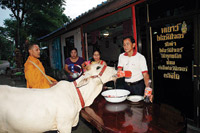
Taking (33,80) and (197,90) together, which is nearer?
(33,80)

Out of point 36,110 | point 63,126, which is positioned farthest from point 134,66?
point 36,110

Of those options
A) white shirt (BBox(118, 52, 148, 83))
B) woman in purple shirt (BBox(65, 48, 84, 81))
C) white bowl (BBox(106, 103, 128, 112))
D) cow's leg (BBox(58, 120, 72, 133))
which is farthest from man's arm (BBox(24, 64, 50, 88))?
white shirt (BBox(118, 52, 148, 83))

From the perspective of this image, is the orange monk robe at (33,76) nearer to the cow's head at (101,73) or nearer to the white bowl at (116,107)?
the cow's head at (101,73)

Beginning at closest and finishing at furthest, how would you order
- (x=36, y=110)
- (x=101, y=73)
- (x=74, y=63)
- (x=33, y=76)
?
(x=36, y=110), (x=101, y=73), (x=33, y=76), (x=74, y=63)

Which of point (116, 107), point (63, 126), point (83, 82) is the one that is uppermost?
point (83, 82)

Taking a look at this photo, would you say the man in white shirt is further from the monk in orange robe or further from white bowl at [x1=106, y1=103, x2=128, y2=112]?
the monk in orange robe

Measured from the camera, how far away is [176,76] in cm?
318

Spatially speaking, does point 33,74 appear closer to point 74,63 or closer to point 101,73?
point 101,73

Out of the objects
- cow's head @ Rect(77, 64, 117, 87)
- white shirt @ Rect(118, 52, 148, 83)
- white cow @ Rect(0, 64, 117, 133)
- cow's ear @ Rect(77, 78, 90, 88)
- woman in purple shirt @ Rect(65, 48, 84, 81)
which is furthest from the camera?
woman in purple shirt @ Rect(65, 48, 84, 81)

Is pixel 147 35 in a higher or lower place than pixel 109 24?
lower

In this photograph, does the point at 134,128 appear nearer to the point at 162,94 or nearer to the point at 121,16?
the point at 162,94

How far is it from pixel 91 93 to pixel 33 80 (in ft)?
4.22

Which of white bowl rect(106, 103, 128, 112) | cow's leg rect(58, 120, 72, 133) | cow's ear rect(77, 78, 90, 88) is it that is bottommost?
cow's leg rect(58, 120, 72, 133)

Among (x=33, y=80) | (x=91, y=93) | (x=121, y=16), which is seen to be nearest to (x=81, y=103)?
(x=91, y=93)
